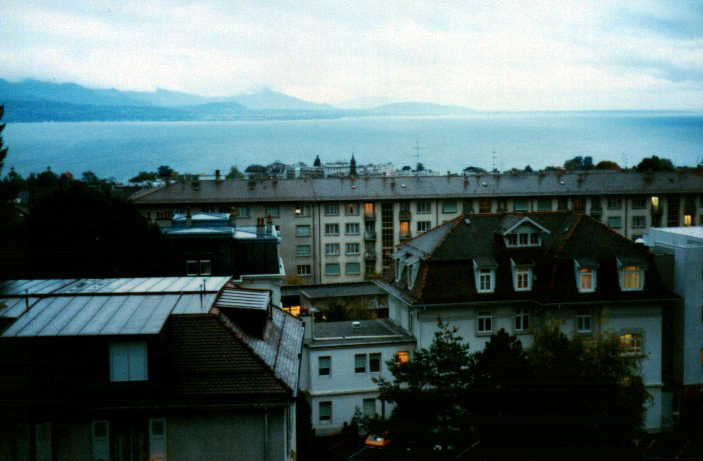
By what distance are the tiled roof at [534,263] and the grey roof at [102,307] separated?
10.6 meters

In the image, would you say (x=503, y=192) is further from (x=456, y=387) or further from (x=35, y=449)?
(x=35, y=449)

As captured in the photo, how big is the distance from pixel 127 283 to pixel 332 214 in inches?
1345

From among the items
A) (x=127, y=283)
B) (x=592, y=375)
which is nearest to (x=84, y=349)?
(x=127, y=283)

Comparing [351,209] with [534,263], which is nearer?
[534,263]

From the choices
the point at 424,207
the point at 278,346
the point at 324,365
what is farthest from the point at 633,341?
the point at 424,207

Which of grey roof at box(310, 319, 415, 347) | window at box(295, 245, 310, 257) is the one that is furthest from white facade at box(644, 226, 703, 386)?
window at box(295, 245, 310, 257)

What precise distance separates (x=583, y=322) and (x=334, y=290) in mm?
17420

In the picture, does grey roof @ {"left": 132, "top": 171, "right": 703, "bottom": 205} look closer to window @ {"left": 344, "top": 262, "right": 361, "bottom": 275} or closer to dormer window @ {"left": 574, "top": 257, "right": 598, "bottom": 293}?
window @ {"left": 344, "top": 262, "right": 361, "bottom": 275}

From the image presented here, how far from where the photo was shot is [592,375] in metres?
16.8

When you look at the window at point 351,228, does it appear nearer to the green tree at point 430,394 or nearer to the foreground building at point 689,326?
the foreground building at point 689,326

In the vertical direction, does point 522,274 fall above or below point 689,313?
above

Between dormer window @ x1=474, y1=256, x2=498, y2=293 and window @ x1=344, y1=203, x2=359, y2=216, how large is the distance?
25.7m

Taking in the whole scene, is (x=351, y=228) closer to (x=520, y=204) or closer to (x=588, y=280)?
(x=520, y=204)

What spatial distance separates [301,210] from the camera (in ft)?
156
